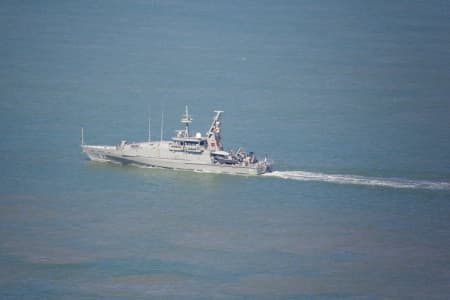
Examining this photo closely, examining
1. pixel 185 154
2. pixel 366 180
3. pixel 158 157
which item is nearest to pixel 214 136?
pixel 185 154

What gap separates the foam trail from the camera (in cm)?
6906

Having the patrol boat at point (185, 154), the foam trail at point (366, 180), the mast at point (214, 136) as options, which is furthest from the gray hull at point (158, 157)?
the foam trail at point (366, 180)

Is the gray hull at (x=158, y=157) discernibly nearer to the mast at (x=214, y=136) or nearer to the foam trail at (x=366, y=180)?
the mast at (x=214, y=136)

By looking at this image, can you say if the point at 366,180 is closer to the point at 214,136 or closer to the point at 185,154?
the point at 214,136

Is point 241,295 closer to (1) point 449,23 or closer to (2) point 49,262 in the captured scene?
(2) point 49,262

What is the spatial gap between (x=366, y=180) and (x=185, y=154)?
1059cm

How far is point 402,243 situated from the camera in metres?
60.5

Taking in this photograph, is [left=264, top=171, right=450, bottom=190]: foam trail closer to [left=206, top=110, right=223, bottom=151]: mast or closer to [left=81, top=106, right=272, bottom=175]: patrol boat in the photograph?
[left=81, top=106, right=272, bottom=175]: patrol boat

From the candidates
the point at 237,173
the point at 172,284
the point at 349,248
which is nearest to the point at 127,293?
the point at 172,284

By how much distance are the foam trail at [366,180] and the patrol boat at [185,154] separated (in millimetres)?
2358

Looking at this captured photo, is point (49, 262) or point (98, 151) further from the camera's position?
point (98, 151)

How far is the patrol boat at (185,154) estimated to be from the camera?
73.2m

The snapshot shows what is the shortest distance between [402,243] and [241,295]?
11.0 m

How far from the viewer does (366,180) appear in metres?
70.0
